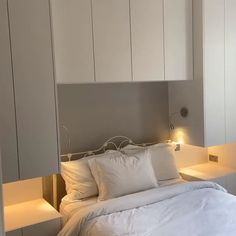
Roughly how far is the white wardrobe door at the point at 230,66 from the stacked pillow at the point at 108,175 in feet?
3.49

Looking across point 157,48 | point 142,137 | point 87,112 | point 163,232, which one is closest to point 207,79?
point 157,48

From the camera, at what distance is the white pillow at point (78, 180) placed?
2.67 meters

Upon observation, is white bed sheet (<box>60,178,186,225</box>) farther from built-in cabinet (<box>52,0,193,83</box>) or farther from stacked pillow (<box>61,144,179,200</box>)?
built-in cabinet (<box>52,0,193,83</box>)

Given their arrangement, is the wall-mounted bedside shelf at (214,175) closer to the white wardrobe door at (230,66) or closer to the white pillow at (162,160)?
the white pillow at (162,160)

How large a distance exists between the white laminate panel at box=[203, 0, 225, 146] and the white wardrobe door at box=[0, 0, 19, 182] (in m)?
1.87

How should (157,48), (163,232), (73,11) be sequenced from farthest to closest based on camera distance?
(157,48), (73,11), (163,232)

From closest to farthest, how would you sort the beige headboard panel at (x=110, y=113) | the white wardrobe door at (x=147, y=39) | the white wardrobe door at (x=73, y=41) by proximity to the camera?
the white wardrobe door at (x=73, y=41) → the white wardrobe door at (x=147, y=39) → the beige headboard panel at (x=110, y=113)

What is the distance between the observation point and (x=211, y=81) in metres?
3.12

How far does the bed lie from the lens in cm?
207

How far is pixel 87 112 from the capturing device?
9.86ft

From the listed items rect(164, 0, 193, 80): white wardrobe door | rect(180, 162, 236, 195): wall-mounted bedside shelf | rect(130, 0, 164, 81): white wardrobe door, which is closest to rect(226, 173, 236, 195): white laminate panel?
rect(180, 162, 236, 195): wall-mounted bedside shelf

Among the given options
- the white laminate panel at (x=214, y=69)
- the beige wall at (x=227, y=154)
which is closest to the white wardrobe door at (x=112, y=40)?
the white laminate panel at (x=214, y=69)

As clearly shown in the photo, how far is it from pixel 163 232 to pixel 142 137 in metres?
1.46

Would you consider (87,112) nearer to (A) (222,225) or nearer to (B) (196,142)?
(B) (196,142)
